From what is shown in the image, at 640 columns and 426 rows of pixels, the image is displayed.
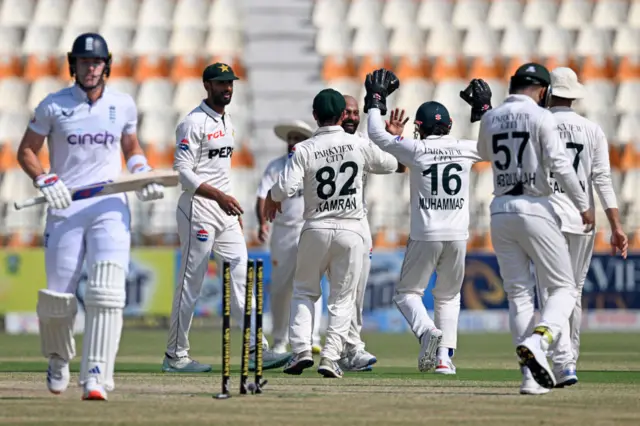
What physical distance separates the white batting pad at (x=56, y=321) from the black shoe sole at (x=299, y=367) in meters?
2.11

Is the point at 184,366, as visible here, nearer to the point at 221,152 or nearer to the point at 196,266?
the point at 196,266

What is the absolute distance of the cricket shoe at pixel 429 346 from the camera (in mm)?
10055

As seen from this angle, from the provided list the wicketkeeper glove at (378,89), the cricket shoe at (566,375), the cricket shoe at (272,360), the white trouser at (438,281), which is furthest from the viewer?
the cricket shoe at (272,360)

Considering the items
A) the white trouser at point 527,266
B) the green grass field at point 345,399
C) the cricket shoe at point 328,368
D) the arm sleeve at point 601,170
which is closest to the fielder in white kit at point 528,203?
the white trouser at point 527,266

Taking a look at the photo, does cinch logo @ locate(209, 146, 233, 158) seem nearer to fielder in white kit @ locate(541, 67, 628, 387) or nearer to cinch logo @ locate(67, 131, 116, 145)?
cinch logo @ locate(67, 131, 116, 145)

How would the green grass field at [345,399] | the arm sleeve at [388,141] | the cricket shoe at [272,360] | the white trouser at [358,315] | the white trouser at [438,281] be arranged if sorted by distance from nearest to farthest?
1. the green grass field at [345,399]
2. the arm sleeve at [388,141]
3. the white trouser at [438,281]
4. the cricket shoe at [272,360]
5. the white trouser at [358,315]

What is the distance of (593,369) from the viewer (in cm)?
1078

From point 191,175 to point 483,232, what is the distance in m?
10.1

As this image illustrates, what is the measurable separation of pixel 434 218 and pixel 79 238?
3.36 metres

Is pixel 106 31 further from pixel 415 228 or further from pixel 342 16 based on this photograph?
pixel 415 228

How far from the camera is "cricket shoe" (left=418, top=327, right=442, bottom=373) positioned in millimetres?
10055

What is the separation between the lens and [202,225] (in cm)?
1012

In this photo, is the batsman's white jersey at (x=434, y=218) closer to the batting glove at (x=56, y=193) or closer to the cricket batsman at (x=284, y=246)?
the cricket batsman at (x=284, y=246)

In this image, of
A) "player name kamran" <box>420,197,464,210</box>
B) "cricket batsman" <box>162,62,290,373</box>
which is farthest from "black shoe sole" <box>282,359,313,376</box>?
"player name kamran" <box>420,197,464,210</box>
